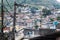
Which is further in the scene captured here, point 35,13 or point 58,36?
point 35,13

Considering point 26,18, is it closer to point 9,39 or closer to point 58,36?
point 9,39

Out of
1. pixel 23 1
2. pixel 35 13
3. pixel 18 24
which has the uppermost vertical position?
pixel 23 1

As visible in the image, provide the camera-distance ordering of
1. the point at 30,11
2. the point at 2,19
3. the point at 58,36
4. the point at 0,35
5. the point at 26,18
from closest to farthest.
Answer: the point at 58,36
the point at 0,35
the point at 2,19
the point at 30,11
the point at 26,18

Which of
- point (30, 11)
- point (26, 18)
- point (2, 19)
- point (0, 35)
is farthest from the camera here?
point (26, 18)

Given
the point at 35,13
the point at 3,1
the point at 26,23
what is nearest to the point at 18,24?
the point at 26,23

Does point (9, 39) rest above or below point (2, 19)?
below

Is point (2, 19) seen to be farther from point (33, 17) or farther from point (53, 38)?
point (53, 38)

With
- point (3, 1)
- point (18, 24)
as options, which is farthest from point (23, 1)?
point (18, 24)

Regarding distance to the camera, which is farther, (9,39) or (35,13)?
(35,13)

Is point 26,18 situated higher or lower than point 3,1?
lower
